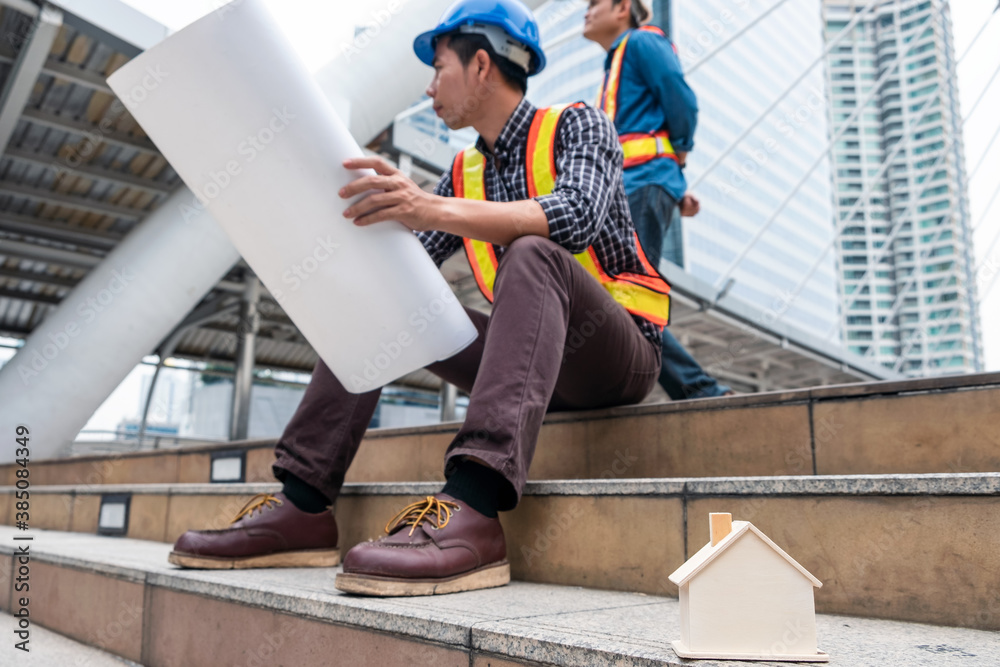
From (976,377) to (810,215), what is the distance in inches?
2260

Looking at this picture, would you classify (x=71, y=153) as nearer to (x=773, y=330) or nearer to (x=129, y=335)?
(x=129, y=335)

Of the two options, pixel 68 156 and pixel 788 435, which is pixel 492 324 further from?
pixel 68 156

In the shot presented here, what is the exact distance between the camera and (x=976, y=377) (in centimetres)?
132

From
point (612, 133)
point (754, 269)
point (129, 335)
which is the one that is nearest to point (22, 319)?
point (129, 335)

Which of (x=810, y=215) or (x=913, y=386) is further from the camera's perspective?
(x=810, y=215)

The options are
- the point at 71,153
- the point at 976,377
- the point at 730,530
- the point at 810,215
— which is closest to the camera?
the point at 730,530

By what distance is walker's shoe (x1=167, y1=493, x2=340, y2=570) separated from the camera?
4.78ft

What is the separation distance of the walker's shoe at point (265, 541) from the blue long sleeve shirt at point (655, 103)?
5.38 feet

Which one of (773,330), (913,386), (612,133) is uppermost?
(773,330)

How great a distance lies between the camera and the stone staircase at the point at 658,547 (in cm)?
87

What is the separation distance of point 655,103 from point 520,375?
5.92ft

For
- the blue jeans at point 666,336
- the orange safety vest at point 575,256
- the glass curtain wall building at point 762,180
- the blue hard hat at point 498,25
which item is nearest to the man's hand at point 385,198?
the orange safety vest at point 575,256

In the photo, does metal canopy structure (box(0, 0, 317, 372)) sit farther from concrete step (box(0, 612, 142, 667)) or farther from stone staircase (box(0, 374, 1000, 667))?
concrete step (box(0, 612, 142, 667))

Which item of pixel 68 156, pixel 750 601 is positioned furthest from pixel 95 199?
pixel 750 601
